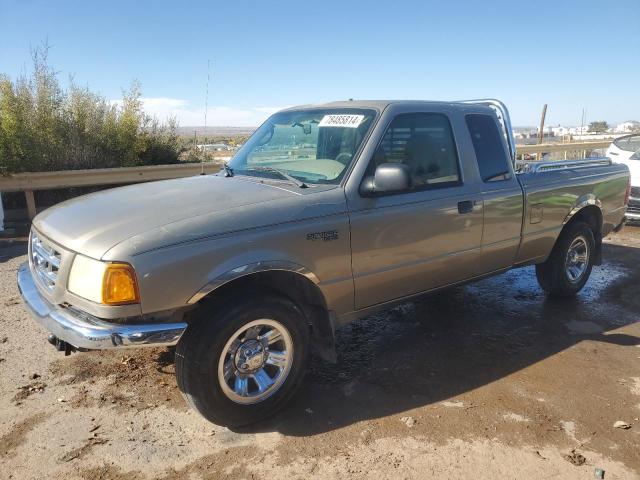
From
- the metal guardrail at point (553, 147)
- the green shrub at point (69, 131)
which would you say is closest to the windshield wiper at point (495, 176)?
the green shrub at point (69, 131)

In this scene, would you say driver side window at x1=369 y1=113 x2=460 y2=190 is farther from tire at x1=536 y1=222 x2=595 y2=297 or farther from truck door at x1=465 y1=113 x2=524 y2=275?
tire at x1=536 y1=222 x2=595 y2=297

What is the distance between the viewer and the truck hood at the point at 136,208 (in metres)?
2.84

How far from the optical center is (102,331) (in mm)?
2648

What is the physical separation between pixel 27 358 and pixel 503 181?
4.24 meters

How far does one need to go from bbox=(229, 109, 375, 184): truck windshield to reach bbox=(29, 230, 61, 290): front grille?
1.52m

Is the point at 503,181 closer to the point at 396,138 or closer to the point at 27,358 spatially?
the point at 396,138

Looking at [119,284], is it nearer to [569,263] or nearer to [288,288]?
[288,288]

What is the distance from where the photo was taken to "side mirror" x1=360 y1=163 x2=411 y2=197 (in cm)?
334

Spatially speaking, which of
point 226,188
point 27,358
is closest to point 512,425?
point 226,188

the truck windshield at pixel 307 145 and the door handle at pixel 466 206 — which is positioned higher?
the truck windshield at pixel 307 145

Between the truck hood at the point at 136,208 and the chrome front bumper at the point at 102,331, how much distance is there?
37 cm

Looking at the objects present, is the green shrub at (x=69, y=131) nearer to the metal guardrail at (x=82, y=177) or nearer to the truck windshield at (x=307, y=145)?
the metal guardrail at (x=82, y=177)

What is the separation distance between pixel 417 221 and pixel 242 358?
5.28ft

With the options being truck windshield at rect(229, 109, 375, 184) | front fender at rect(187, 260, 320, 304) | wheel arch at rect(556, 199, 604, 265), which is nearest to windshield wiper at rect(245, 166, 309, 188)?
truck windshield at rect(229, 109, 375, 184)
